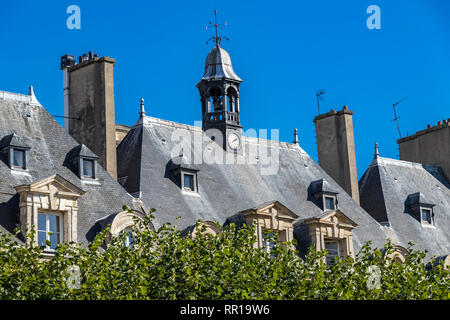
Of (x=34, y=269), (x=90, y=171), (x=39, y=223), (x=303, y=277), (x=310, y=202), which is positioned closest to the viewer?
(x=34, y=269)

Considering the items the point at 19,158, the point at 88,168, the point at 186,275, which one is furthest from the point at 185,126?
the point at 186,275

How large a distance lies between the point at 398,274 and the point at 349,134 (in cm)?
1680

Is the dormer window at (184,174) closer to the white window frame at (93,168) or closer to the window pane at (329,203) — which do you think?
the white window frame at (93,168)

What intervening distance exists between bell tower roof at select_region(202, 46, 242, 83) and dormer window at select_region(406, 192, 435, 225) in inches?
328

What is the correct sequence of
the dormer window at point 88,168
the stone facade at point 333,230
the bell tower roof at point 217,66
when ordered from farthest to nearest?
1. the bell tower roof at point 217,66
2. the stone facade at point 333,230
3. the dormer window at point 88,168

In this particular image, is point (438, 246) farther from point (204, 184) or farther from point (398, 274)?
point (398, 274)

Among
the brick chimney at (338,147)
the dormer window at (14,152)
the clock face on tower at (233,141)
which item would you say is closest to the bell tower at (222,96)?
the clock face on tower at (233,141)

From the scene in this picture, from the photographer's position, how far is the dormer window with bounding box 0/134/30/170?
29.5 metres

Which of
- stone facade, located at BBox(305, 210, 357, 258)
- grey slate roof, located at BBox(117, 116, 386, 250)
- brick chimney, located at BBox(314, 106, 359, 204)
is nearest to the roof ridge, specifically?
grey slate roof, located at BBox(117, 116, 386, 250)

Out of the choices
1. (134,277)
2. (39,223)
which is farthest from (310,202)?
(134,277)

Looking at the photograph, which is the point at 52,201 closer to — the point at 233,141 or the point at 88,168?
the point at 88,168

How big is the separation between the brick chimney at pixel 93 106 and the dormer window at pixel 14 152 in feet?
11.6

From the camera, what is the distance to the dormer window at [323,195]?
37.9m

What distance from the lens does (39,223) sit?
2844cm
